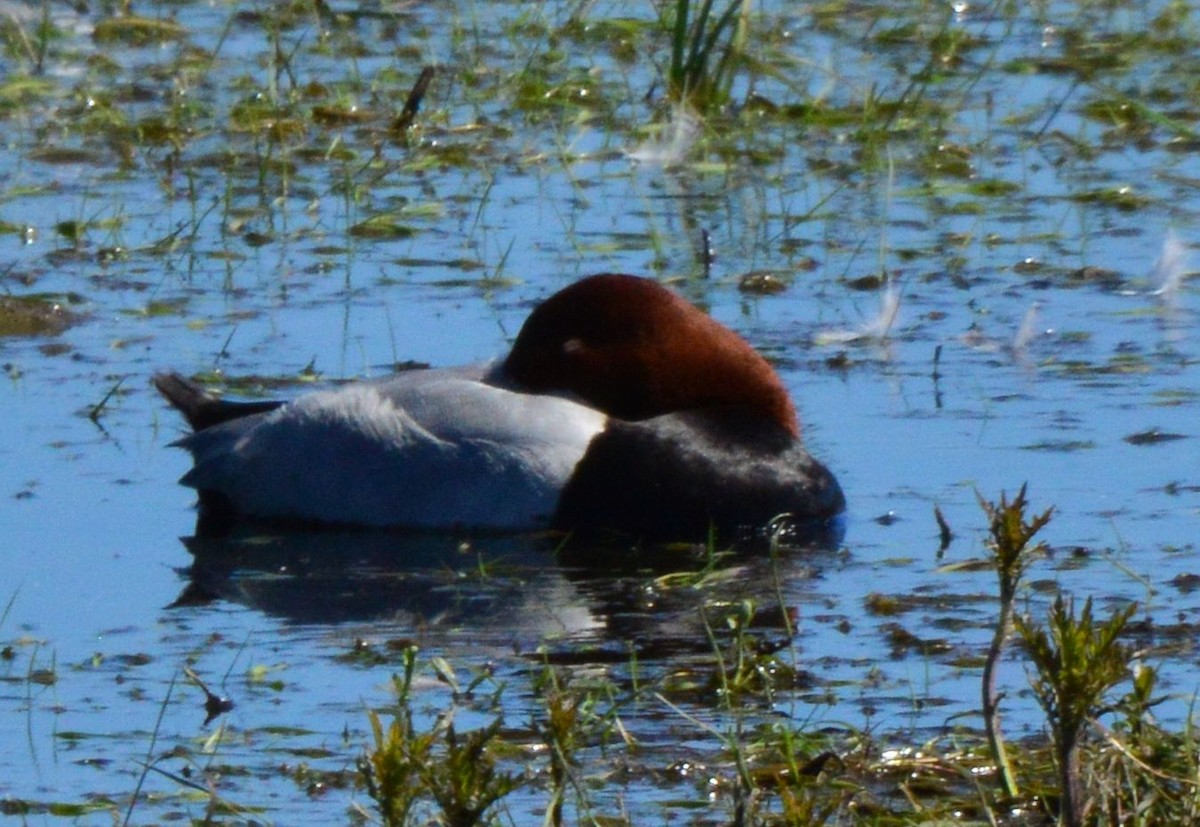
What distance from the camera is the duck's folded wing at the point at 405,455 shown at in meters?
6.82

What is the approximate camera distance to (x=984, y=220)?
9430 mm

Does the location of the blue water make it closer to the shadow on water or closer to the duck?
the shadow on water

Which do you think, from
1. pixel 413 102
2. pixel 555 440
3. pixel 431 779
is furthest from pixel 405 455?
pixel 413 102

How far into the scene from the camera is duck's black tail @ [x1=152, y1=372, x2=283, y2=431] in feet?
23.9

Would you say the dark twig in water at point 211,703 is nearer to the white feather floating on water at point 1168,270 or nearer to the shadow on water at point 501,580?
the shadow on water at point 501,580

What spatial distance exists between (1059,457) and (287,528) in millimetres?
1980

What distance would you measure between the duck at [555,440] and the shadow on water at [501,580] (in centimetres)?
9

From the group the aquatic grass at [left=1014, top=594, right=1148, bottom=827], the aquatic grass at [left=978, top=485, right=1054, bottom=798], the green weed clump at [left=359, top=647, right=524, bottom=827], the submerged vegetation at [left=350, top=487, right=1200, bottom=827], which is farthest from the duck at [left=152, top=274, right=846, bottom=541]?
the green weed clump at [left=359, top=647, right=524, bottom=827]

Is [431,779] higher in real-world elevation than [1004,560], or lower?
lower

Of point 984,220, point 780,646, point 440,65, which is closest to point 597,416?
point 780,646

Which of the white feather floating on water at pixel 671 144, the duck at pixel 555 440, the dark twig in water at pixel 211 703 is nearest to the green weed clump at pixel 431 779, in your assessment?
the dark twig in water at pixel 211 703

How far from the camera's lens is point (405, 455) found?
6918 millimetres

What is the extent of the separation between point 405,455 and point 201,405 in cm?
68

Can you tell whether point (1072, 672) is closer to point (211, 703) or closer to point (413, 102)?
point (211, 703)
